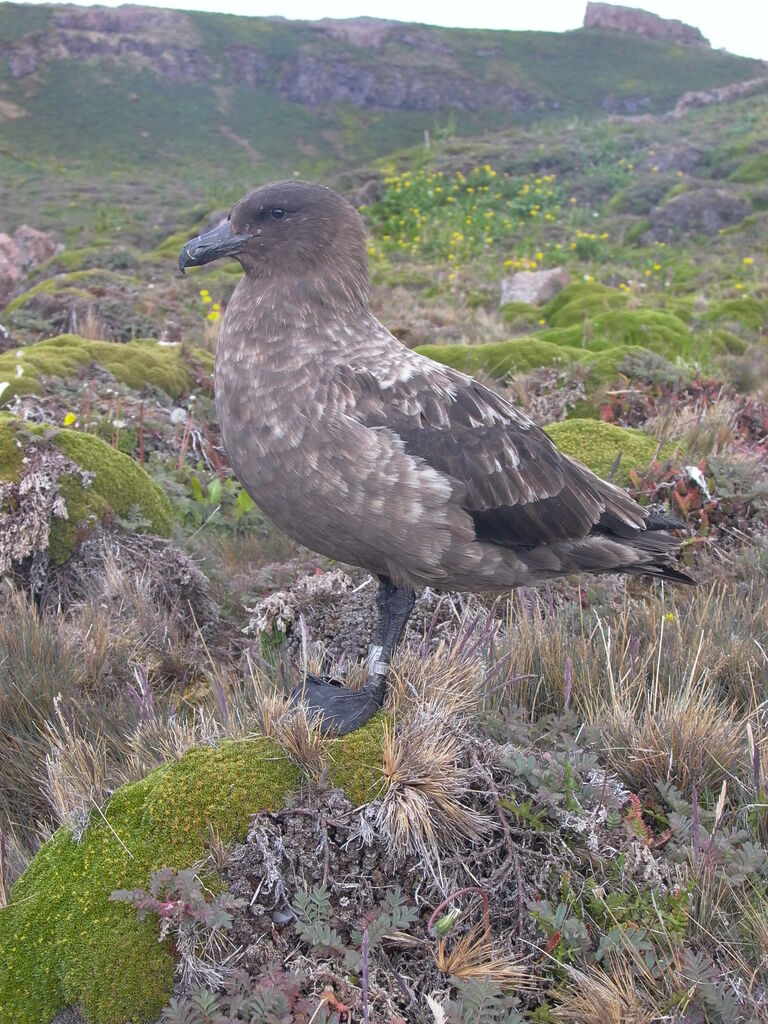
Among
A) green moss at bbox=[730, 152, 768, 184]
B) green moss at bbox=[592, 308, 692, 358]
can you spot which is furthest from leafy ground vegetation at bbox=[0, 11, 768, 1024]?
green moss at bbox=[730, 152, 768, 184]

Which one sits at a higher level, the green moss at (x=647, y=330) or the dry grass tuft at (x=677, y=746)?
the green moss at (x=647, y=330)

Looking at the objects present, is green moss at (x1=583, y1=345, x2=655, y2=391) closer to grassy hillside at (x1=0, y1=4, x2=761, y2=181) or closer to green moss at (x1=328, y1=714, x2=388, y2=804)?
green moss at (x1=328, y1=714, x2=388, y2=804)

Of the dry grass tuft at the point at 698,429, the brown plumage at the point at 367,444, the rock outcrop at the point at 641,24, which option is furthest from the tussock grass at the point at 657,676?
the rock outcrop at the point at 641,24

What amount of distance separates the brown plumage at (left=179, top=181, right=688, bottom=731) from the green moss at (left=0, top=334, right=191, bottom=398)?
368 cm

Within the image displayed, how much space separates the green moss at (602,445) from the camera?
5.29m

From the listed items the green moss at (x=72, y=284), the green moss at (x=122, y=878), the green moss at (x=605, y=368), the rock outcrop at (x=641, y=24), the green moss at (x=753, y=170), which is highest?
the rock outcrop at (x=641, y=24)

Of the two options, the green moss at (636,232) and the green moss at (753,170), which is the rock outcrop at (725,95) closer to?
the green moss at (753,170)

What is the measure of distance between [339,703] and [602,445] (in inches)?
125

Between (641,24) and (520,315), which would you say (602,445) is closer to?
(520,315)

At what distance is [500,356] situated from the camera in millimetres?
7816

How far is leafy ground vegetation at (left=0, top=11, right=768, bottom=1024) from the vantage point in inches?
84.4

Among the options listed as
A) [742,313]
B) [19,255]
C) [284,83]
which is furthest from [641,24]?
[742,313]

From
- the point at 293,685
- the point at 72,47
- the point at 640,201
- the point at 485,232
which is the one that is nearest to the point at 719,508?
the point at 293,685

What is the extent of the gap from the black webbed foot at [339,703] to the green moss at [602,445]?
107 inches
